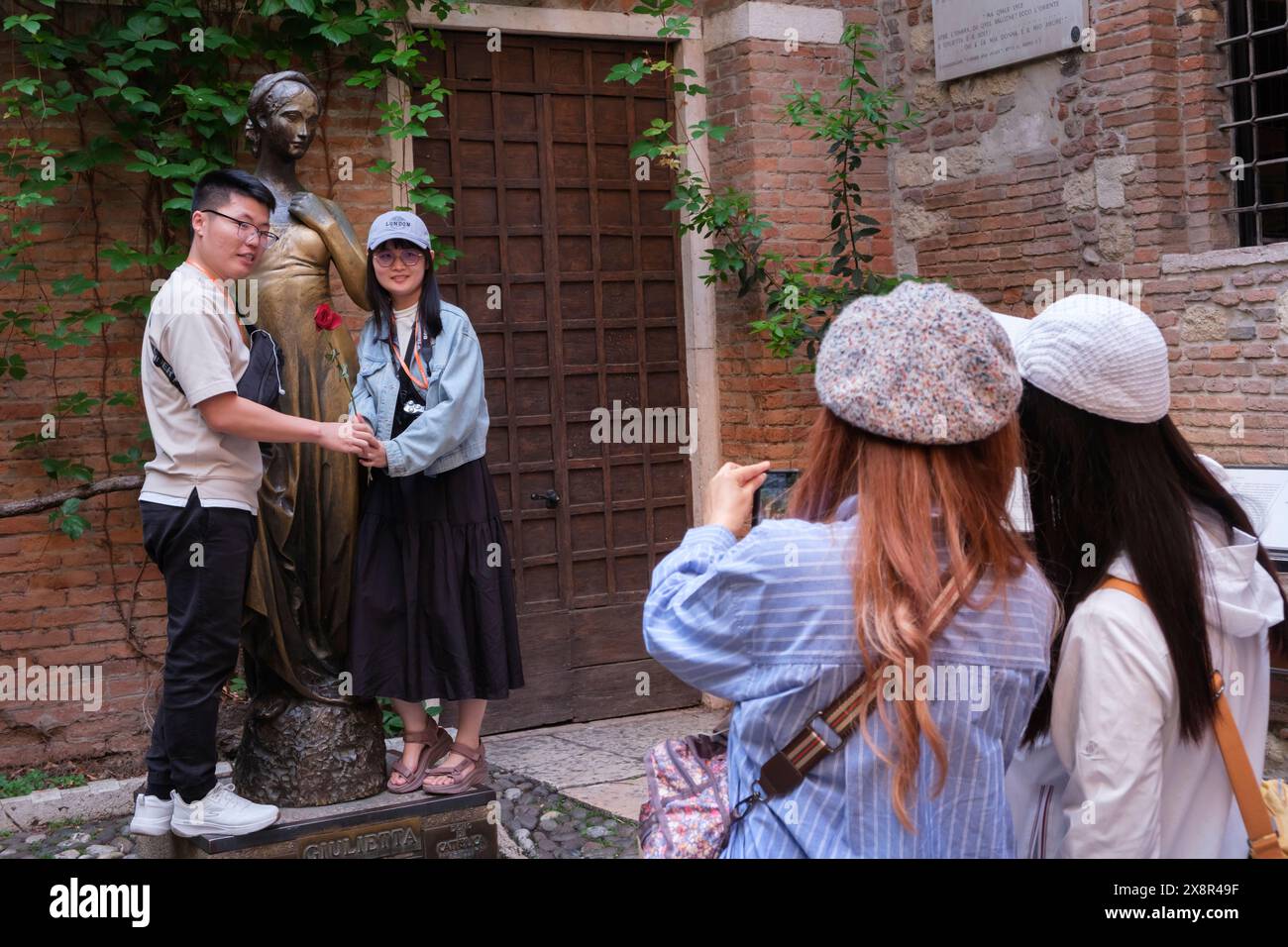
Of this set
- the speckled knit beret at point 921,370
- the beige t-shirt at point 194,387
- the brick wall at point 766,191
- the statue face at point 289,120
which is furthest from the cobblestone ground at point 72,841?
the speckled knit beret at point 921,370

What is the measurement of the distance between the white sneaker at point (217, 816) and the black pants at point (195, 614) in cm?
8

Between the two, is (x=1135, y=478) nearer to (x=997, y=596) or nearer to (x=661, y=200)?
(x=997, y=596)

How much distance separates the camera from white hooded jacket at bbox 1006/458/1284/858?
6.42ft

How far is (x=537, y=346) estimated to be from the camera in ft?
22.5

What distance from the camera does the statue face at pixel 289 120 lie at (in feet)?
14.7

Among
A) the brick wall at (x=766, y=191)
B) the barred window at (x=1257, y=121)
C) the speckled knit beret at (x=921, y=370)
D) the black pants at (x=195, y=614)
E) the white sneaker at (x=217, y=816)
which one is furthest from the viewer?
the brick wall at (x=766, y=191)

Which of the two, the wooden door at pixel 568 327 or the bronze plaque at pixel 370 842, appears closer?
the bronze plaque at pixel 370 842

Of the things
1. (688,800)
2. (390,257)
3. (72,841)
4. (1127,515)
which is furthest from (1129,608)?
(72,841)

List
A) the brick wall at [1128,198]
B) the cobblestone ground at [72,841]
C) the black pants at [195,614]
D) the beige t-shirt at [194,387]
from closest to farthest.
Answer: the beige t-shirt at [194,387]
the black pants at [195,614]
the cobblestone ground at [72,841]
the brick wall at [1128,198]

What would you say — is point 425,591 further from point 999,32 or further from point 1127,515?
point 999,32

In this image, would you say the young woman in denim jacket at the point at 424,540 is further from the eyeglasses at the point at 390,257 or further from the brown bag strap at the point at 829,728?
the brown bag strap at the point at 829,728

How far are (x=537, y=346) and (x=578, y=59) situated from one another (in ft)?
4.83

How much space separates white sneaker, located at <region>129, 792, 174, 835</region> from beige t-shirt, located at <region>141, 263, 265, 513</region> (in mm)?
928

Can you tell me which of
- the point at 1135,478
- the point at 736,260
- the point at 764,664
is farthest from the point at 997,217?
the point at 764,664
